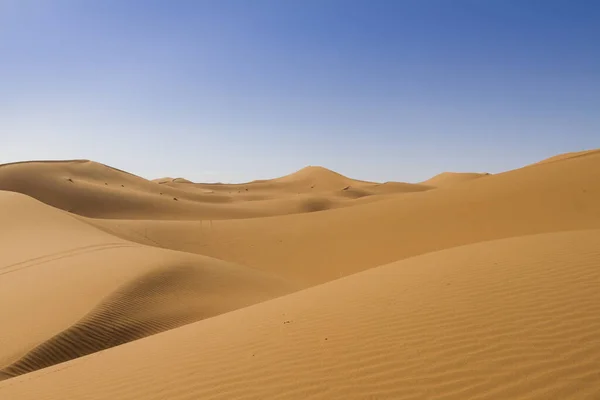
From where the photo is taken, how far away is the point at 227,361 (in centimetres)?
460

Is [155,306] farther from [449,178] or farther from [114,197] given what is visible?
[449,178]

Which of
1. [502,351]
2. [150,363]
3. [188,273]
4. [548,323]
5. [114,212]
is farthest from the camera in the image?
[114,212]

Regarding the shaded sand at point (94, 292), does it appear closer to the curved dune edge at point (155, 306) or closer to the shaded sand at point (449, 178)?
the curved dune edge at point (155, 306)

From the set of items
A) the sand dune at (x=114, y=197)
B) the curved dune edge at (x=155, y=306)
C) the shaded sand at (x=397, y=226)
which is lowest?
the curved dune edge at (x=155, y=306)

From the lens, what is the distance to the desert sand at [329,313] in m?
3.67

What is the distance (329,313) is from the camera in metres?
5.52

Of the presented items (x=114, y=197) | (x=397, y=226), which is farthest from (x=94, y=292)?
(x=114, y=197)

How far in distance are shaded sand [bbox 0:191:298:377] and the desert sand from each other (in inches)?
1.6

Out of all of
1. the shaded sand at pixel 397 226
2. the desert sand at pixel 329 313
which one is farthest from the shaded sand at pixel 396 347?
the shaded sand at pixel 397 226

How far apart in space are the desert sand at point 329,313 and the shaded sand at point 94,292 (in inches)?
1.6

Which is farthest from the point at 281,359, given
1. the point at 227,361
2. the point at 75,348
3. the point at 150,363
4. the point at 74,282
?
the point at 74,282

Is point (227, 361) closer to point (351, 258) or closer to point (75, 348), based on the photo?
point (75, 348)

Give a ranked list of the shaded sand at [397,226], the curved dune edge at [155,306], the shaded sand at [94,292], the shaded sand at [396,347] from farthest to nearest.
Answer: the shaded sand at [397,226], the shaded sand at [94,292], the curved dune edge at [155,306], the shaded sand at [396,347]

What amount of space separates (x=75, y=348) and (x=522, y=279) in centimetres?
689
